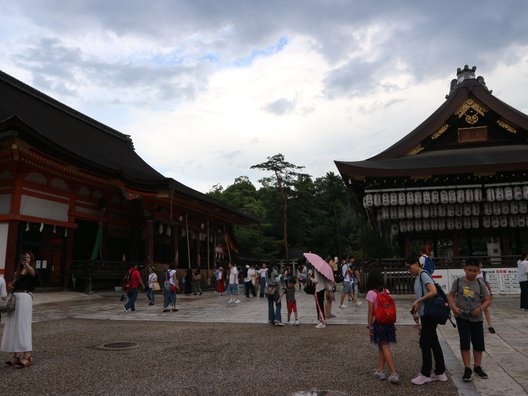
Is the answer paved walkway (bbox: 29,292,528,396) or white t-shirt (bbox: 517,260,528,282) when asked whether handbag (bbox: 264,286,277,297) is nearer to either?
paved walkway (bbox: 29,292,528,396)

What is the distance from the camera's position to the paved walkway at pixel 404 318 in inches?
189

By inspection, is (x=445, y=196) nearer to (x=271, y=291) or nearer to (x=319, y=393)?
(x=271, y=291)

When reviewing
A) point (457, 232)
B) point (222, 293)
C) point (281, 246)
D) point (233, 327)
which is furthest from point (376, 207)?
point (281, 246)

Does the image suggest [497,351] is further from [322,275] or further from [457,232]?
[457,232]

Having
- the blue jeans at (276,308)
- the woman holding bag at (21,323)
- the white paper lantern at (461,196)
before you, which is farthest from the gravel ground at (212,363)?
the white paper lantern at (461,196)

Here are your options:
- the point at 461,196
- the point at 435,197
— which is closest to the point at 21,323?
the point at 435,197

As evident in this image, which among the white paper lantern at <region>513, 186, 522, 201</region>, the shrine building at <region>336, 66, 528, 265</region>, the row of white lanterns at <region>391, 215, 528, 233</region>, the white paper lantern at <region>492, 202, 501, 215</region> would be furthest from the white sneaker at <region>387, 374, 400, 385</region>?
the white paper lantern at <region>492, 202, 501, 215</region>

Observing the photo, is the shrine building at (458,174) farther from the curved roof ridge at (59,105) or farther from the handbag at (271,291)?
the curved roof ridge at (59,105)

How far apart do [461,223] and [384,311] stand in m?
14.4

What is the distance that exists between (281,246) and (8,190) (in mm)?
33303

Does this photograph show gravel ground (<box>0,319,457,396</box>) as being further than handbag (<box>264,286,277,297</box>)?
No

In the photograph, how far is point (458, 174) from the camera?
1620 cm

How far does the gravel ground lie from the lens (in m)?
4.69

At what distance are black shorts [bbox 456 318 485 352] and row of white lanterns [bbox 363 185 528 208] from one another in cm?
1236
